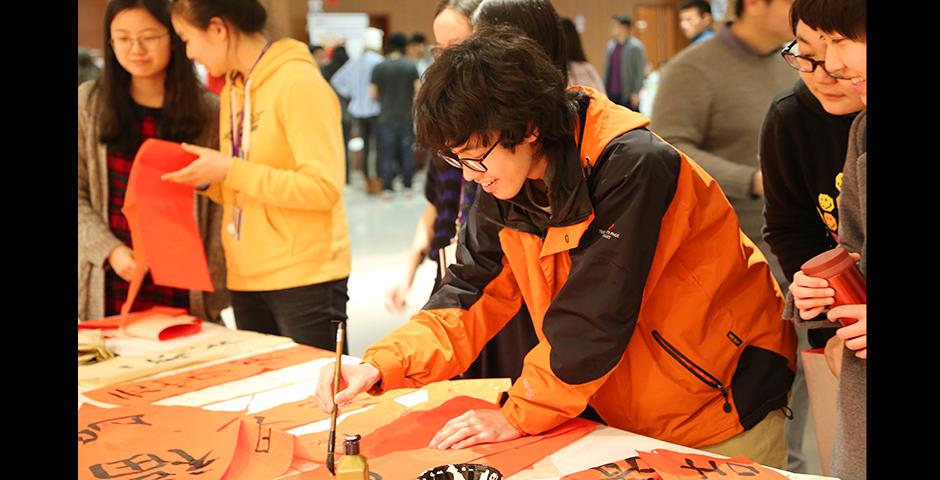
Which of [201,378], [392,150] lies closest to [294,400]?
[201,378]

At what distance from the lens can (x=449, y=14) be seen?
211cm

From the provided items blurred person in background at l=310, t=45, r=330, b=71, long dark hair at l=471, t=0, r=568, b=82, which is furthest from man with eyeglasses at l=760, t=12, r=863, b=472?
blurred person in background at l=310, t=45, r=330, b=71

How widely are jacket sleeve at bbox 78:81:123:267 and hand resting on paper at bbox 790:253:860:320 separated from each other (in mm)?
1882

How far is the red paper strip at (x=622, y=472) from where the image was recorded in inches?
56.6

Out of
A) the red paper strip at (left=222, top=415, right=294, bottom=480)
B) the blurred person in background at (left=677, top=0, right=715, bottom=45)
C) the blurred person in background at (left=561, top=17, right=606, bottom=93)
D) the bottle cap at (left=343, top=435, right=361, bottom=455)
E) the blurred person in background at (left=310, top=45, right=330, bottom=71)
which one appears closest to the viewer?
the bottle cap at (left=343, top=435, right=361, bottom=455)

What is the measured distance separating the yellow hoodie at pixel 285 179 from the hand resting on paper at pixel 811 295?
130 cm

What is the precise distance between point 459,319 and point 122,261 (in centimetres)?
125

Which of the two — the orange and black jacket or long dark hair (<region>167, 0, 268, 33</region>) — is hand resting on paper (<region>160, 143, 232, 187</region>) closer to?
long dark hair (<region>167, 0, 268, 33</region>)

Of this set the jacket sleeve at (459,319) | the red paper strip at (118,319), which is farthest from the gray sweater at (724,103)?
the red paper strip at (118,319)

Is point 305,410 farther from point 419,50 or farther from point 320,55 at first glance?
point 320,55

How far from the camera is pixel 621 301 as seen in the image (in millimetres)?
1515

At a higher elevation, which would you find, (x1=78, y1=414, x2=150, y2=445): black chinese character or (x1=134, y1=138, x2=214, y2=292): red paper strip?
(x1=134, y1=138, x2=214, y2=292): red paper strip

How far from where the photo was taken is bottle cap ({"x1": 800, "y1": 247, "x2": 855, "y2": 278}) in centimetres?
143
